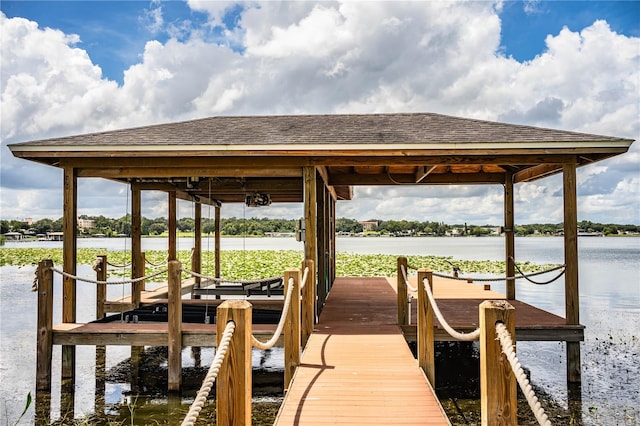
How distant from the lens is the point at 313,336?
6957mm

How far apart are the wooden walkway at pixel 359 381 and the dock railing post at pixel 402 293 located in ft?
0.64

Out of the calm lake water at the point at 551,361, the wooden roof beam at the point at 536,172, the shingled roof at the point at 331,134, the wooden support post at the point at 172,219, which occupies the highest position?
the shingled roof at the point at 331,134

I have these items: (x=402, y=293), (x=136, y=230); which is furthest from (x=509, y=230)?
(x=136, y=230)

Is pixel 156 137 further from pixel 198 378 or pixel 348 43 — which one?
pixel 348 43

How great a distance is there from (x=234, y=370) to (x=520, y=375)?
1381 mm

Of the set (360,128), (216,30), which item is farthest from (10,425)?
(216,30)

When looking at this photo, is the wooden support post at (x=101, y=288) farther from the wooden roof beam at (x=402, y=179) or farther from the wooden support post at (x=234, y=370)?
the wooden support post at (x=234, y=370)

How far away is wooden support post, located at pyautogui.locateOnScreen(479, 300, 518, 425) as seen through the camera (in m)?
2.59

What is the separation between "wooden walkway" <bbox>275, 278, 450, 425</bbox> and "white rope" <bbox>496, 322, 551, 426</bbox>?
5.69 ft

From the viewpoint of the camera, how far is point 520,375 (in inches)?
88.1

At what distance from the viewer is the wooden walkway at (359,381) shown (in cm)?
417

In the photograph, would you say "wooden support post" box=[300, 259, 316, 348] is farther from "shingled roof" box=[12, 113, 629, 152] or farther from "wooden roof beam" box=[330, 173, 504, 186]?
"wooden roof beam" box=[330, 173, 504, 186]

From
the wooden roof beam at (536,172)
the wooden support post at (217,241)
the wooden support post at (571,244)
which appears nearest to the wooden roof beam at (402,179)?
the wooden roof beam at (536,172)

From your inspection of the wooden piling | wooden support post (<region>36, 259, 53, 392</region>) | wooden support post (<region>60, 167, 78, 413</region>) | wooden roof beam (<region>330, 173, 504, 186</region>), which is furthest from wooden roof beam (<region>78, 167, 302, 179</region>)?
wooden roof beam (<region>330, 173, 504, 186</region>)
